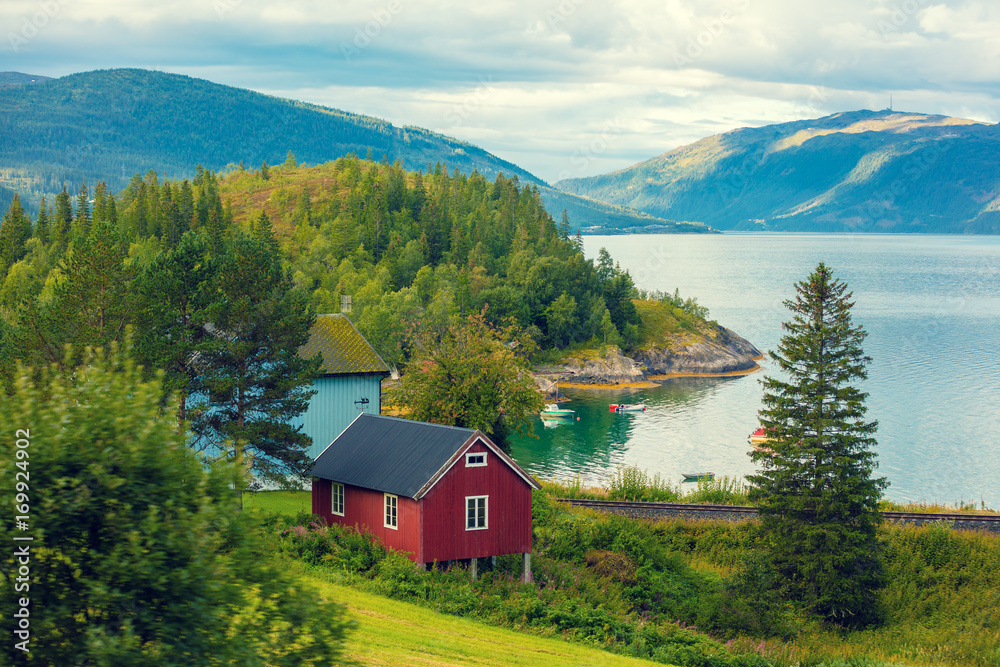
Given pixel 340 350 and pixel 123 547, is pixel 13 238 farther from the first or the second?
pixel 123 547

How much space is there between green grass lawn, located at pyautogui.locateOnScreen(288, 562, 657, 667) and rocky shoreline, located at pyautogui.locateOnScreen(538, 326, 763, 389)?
79.3m

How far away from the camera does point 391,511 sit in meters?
30.7

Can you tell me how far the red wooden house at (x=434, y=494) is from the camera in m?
29.8

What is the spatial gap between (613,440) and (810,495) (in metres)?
43.8

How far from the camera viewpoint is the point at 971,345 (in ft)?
415

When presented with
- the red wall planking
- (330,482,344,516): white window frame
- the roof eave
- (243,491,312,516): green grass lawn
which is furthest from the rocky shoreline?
the roof eave

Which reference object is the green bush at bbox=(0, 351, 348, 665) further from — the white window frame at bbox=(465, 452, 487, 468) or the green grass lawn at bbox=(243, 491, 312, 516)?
the green grass lawn at bbox=(243, 491, 312, 516)

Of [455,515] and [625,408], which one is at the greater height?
[455,515]

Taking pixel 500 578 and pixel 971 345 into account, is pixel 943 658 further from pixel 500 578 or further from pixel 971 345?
pixel 971 345

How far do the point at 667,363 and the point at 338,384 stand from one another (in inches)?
3057

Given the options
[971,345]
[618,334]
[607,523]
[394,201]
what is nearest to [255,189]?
[394,201]

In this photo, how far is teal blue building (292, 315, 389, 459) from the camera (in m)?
45.2

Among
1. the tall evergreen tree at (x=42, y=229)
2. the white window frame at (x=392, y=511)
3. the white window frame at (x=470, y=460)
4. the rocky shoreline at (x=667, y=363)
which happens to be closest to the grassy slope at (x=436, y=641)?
the white window frame at (x=392, y=511)

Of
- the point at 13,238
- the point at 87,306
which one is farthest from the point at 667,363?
the point at 13,238
